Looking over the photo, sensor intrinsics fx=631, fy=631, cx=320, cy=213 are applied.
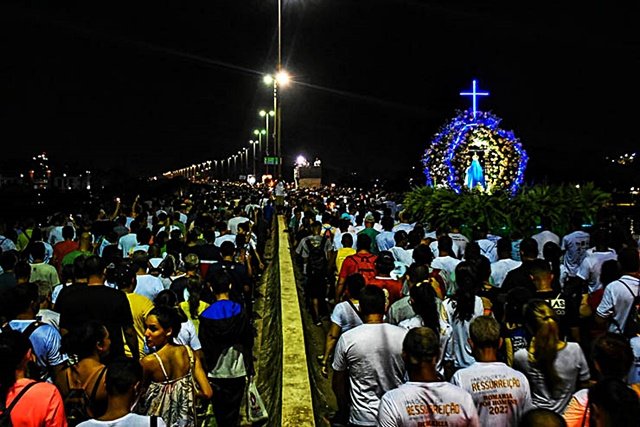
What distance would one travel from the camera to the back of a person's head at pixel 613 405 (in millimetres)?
3240

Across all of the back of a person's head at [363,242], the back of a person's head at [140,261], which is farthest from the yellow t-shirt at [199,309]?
the back of a person's head at [363,242]

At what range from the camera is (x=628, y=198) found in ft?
105

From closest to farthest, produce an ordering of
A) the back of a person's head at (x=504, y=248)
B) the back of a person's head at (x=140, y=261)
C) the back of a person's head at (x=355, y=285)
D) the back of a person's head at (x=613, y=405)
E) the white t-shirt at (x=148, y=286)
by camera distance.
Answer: the back of a person's head at (x=613, y=405)
the back of a person's head at (x=355, y=285)
the white t-shirt at (x=148, y=286)
the back of a person's head at (x=140, y=261)
the back of a person's head at (x=504, y=248)

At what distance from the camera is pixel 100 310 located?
6129mm

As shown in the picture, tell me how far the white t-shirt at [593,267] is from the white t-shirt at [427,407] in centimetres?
503

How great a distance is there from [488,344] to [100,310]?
3.76 m

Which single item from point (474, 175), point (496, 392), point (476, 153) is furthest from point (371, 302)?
point (476, 153)

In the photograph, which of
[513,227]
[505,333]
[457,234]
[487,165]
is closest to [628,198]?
[487,165]

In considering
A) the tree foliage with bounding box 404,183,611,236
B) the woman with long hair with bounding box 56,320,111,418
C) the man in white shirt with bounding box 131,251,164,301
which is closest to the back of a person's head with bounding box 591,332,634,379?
the woman with long hair with bounding box 56,320,111,418

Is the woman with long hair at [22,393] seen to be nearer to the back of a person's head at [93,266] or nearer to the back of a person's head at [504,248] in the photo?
the back of a person's head at [93,266]

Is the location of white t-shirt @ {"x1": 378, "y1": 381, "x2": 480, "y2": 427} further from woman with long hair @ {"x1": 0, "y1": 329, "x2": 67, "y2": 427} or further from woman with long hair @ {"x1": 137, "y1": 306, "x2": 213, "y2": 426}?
woman with long hair @ {"x1": 0, "y1": 329, "x2": 67, "y2": 427}

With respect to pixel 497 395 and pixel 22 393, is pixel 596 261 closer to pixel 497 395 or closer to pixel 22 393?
pixel 497 395

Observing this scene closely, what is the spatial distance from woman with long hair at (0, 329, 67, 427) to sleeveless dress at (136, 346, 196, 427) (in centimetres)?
70

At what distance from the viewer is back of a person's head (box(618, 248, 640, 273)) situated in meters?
6.21
